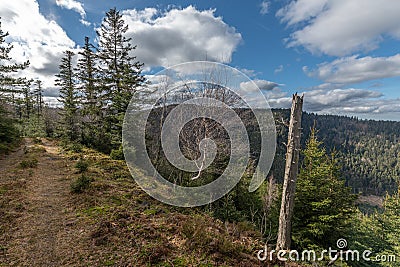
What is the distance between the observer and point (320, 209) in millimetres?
11562

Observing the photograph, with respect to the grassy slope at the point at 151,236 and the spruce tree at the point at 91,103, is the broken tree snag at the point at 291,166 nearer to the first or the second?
the grassy slope at the point at 151,236

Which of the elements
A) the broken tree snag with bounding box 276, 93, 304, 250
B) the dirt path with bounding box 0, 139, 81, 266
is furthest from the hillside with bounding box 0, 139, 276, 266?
the broken tree snag with bounding box 276, 93, 304, 250

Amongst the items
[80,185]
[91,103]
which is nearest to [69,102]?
[91,103]

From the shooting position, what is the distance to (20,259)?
4.58 meters

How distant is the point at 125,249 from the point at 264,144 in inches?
194

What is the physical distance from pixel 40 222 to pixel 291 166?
323 inches

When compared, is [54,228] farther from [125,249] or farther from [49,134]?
[49,134]

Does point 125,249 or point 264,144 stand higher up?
point 264,144

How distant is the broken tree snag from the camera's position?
6.89 m

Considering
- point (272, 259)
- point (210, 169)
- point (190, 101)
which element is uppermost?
point (190, 101)

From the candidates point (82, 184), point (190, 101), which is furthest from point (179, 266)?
point (82, 184)

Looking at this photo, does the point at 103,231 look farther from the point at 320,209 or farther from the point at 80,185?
the point at 320,209

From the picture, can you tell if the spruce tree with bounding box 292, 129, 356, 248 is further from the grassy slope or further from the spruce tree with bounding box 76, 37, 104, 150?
the spruce tree with bounding box 76, 37, 104, 150

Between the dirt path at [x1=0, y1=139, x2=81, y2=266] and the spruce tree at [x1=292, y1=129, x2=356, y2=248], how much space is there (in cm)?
1071
